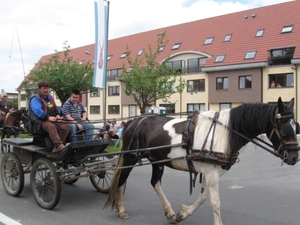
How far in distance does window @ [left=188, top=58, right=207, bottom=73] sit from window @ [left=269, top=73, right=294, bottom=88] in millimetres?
7329

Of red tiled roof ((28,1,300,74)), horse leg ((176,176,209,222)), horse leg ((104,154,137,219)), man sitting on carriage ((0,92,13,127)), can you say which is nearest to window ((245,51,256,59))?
red tiled roof ((28,1,300,74))

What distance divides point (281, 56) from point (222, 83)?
19.4 feet

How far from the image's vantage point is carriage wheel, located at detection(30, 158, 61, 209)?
535 centimetres

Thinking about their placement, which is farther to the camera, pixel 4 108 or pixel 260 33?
pixel 260 33

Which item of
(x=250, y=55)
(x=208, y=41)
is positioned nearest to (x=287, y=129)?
(x=250, y=55)

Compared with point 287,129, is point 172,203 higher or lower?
lower

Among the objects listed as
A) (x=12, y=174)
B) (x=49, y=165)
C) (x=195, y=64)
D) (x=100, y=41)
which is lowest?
(x=12, y=174)

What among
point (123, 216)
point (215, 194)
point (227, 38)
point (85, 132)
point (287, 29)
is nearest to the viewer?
point (215, 194)

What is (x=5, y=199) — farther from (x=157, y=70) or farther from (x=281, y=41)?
(x=281, y=41)

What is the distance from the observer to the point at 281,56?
92.3 ft

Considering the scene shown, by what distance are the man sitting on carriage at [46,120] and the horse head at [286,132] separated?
3465mm

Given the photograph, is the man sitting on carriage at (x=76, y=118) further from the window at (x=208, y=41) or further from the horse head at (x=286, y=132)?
the window at (x=208, y=41)

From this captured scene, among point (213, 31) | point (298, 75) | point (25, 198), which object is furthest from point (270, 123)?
point (213, 31)

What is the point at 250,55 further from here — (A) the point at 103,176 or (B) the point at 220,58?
(A) the point at 103,176
